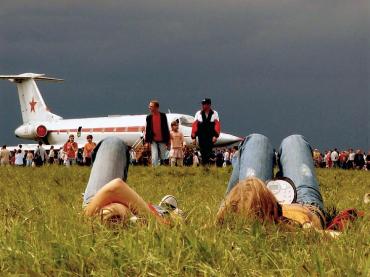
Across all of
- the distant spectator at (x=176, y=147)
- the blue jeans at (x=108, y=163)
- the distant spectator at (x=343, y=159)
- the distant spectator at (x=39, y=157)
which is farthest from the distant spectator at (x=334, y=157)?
the blue jeans at (x=108, y=163)

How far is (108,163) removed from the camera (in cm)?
560

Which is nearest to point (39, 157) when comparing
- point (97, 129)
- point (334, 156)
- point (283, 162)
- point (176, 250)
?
point (334, 156)

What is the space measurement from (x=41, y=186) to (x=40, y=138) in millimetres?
62330

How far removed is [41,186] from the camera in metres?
10.8

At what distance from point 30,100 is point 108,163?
7696 centimetres

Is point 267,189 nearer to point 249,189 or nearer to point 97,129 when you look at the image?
point 249,189

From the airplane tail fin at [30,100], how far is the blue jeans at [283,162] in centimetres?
7331

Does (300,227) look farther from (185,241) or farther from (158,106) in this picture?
(158,106)

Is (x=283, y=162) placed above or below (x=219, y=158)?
below

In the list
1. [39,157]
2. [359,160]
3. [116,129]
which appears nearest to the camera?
[39,157]

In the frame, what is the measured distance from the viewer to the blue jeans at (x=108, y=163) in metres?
5.46

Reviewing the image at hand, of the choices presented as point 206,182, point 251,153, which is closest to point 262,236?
point 251,153

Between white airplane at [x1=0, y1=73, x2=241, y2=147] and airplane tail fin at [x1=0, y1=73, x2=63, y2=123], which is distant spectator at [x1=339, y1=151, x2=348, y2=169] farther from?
airplane tail fin at [x1=0, y1=73, x2=63, y2=123]

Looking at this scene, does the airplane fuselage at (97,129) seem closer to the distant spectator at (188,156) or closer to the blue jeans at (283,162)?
the distant spectator at (188,156)
